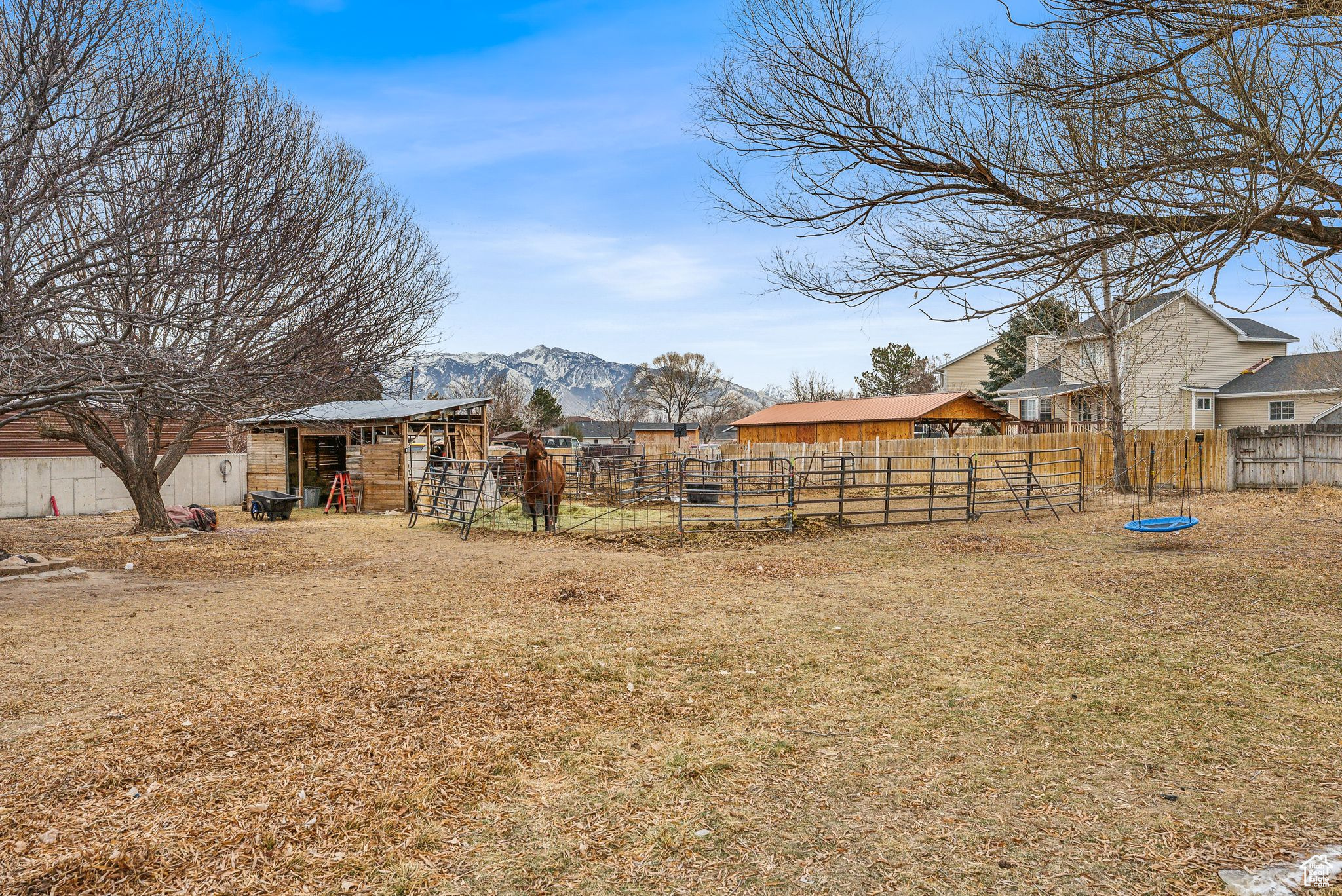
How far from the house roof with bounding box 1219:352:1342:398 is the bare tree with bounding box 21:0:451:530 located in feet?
90.9

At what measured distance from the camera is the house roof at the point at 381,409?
1955cm

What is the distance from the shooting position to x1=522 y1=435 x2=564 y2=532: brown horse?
1483 cm

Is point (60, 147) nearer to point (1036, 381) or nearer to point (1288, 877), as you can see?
point (1288, 877)

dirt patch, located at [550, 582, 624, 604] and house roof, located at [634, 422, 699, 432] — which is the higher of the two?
house roof, located at [634, 422, 699, 432]

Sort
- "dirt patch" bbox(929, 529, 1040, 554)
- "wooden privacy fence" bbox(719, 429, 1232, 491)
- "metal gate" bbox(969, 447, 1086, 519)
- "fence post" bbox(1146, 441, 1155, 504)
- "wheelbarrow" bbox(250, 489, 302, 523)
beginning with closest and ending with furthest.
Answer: "dirt patch" bbox(929, 529, 1040, 554) < "metal gate" bbox(969, 447, 1086, 519) < "fence post" bbox(1146, 441, 1155, 504) < "wheelbarrow" bbox(250, 489, 302, 523) < "wooden privacy fence" bbox(719, 429, 1232, 491)

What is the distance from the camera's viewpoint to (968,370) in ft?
148

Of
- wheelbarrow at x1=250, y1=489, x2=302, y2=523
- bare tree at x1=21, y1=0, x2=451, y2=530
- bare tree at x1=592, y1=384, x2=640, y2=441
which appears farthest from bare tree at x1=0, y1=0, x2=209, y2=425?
bare tree at x1=592, y1=384, x2=640, y2=441

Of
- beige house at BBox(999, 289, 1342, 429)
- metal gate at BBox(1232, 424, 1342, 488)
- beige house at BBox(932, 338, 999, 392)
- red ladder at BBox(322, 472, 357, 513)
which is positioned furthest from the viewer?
beige house at BBox(932, 338, 999, 392)

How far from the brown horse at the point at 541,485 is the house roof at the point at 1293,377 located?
23.7m

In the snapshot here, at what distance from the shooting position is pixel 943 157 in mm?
5895

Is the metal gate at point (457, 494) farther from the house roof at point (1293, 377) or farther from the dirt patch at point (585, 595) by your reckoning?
the house roof at point (1293, 377)

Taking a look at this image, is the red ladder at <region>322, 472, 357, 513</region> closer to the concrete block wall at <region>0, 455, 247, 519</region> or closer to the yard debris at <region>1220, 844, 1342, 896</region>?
the concrete block wall at <region>0, 455, 247, 519</region>

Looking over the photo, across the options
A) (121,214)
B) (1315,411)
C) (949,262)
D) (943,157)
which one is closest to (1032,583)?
(949,262)

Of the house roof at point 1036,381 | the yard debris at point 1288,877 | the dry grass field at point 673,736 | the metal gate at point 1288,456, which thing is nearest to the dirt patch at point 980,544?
the dry grass field at point 673,736
